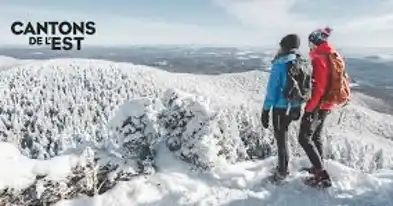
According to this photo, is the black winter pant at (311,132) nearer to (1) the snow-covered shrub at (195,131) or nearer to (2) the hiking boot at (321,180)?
(2) the hiking boot at (321,180)

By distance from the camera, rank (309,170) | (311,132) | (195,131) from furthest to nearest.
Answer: (195,131) → (309,170) → (311,132)

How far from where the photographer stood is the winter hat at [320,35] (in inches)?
331

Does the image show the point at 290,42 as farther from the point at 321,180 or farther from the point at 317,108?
the point at 321,180

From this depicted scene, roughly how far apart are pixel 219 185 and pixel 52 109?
145m

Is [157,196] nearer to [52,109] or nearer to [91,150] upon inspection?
[91,150]

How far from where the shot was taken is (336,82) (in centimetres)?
838

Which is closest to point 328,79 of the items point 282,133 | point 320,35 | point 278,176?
point 320,35

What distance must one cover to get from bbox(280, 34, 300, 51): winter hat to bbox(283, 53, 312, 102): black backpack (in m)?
0.16

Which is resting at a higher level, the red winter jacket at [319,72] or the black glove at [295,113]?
the red winter jacket at [319,72]

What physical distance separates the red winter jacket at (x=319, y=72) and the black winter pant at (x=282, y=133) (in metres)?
0.46

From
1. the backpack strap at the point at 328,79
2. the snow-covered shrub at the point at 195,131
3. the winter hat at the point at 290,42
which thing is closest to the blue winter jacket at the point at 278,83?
the winter hat at the point at 290,42

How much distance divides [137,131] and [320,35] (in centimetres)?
358

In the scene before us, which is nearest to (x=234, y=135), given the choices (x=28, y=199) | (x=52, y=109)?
(x=28, y=199)

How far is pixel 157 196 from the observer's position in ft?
27.0
